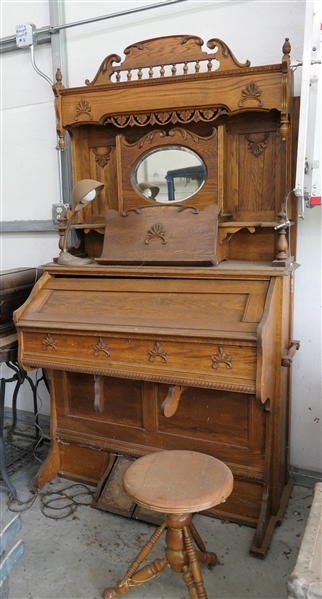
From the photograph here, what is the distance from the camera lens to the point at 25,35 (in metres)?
3.19

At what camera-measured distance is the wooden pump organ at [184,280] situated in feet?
7.15

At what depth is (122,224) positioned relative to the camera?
2617 millimetres

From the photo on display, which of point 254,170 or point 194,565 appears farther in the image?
point 254,170

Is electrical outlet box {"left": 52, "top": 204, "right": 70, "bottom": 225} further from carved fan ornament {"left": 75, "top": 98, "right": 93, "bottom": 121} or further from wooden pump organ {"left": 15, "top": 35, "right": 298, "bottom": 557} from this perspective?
carved fan ornament {"left": 75, "top": 98, "right": 93, "bottom": 121}

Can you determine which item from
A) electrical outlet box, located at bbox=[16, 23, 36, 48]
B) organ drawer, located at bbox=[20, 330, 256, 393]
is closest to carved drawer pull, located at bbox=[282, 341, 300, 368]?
organ drawer, located at bbox=[20, 330, 256, 393]

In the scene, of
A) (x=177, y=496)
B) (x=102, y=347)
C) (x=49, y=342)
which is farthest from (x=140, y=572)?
(x=49, y=342)

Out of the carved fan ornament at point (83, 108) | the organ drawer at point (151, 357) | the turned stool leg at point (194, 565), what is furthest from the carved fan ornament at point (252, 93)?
the turned stool leg at point (194, 565)

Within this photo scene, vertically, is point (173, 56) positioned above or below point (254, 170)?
above

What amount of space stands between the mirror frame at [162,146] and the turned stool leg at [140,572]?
161cm

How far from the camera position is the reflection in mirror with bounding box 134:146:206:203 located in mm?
2607

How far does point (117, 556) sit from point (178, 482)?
78 cm

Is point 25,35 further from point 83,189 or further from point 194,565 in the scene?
point 194,565

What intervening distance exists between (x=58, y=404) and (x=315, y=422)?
1.52 meters

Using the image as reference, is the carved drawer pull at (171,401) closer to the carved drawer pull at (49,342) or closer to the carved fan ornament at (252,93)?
the carved drawer pull at (49,342)
